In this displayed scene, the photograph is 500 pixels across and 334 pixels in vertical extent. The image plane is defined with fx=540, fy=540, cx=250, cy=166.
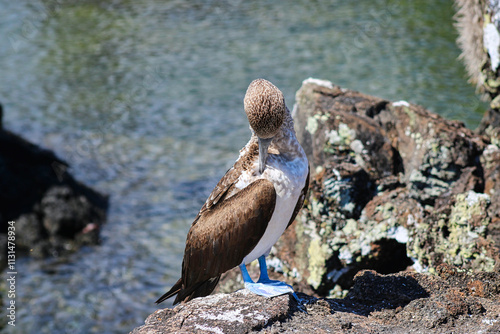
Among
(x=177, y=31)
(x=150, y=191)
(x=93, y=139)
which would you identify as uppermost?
(x=177, y=31)

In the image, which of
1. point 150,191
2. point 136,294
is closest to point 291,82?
point 150,191

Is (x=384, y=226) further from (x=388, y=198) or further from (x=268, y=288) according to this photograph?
(x=268, y=288)

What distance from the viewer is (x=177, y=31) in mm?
20406

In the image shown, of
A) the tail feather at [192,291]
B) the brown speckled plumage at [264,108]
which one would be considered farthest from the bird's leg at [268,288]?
the brown speckled plumage at [264,108]

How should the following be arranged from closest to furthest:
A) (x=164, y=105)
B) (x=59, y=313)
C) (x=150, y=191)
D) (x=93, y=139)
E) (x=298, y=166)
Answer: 1. (x=298, y=166)
2. (x=59, y=313)
3. (x=150, y=191)
4. (x=93, y=139)
5. (x=164, y=105)

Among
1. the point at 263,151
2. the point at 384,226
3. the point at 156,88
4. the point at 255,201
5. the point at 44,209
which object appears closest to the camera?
the point at 263,151

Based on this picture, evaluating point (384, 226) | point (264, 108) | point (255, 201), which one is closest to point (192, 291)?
point (255, 201)

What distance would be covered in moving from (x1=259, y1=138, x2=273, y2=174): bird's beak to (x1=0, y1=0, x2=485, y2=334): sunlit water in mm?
6046

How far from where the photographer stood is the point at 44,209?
37.3 feet

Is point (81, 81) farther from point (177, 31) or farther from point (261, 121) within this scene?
point (261, 121)

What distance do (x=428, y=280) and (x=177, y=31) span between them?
686 inches

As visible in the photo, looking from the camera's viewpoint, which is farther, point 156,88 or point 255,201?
point 156,88

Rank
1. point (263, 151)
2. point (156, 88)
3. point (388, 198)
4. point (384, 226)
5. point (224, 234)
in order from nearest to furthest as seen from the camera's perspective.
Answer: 1. point (263, 151)
2. point (224, 234)
3. point (384, 226)
4. point (388, 198)
5. point (156, 88)

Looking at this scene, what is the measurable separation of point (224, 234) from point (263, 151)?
0.84 m
